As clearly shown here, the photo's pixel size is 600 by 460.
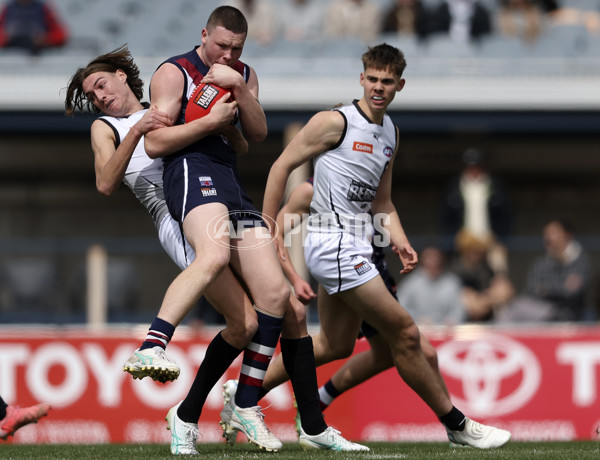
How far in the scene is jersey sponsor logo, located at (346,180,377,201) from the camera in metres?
5.75

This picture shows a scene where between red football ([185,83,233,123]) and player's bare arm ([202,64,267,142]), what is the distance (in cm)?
4

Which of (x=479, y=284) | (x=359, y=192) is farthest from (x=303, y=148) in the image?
(x=479, y=284)

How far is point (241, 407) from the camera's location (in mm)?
5227

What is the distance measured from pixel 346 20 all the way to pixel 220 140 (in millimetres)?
10004

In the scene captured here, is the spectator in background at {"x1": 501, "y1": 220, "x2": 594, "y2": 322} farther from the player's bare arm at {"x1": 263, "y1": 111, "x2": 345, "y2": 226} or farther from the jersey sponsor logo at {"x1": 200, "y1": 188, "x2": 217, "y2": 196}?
the jersey sponsor logo at {"x1": 200, "y1": 188, "x2": 217, "y2": 196}

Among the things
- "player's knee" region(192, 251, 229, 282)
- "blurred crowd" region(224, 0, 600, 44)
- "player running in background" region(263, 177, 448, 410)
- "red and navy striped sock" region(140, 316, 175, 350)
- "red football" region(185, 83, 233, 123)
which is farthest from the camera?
"blurred crowd" region(224, 0, 600, 44)

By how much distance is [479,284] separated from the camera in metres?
11.2

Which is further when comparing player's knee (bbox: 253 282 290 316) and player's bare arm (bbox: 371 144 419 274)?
player's bare arm (bbox: 371 144 419 274)


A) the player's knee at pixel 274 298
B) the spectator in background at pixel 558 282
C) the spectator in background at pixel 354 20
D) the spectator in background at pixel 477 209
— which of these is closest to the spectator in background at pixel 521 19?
the spectator in background at pixel 354 20

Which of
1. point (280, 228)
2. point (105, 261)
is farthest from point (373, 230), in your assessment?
point (105, 261)

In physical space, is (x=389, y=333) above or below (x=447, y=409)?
above

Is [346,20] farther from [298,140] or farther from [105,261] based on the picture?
[298,140]

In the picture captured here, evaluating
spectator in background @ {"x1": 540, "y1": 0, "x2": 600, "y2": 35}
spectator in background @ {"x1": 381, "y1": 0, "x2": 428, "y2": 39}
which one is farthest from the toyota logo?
spectator in background @ {"x1": 540, "y1": 0, "x2": 600, "y2": 35}

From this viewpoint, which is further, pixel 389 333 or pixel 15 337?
pixel 15 337
